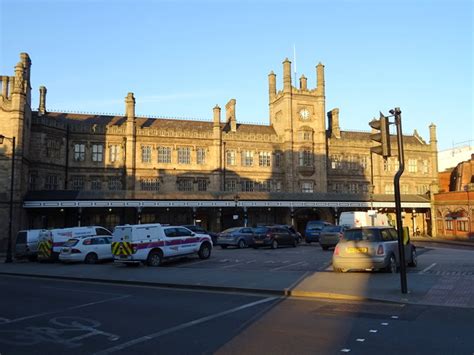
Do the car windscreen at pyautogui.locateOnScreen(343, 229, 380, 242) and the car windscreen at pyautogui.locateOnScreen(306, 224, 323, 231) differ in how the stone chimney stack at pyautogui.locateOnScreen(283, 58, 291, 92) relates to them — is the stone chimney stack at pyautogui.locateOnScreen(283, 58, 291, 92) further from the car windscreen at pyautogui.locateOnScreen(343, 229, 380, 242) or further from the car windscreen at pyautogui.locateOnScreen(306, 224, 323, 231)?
the car windscreen at pyautogui.locateOnScreen(343, 229, 380, 242)

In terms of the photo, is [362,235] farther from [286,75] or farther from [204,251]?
[286,75]

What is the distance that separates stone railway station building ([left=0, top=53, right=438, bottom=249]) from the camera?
4106cm

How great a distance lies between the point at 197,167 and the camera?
51562 mm

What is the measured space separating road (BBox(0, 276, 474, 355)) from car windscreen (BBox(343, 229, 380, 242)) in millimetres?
5001

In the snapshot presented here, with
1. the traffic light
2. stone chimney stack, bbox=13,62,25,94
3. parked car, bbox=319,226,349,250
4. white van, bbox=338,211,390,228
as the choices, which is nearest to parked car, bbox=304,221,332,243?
white van, bbox=338,211,390,228

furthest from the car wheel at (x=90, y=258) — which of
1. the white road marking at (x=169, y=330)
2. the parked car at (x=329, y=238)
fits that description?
the white road marking at (x=169, y=330)

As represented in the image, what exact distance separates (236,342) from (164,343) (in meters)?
1.19

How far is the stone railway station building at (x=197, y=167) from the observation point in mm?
41062

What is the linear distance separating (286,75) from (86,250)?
126 ft

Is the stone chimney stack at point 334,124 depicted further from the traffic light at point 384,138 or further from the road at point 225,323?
the traffic light at point 384,138

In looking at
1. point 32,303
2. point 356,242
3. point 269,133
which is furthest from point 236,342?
point 269,133

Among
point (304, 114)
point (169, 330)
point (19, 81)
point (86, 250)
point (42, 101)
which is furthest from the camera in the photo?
point (304, 114)

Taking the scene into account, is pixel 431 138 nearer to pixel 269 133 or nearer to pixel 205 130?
pixel 269 133

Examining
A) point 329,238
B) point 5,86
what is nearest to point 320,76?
point 329,238
